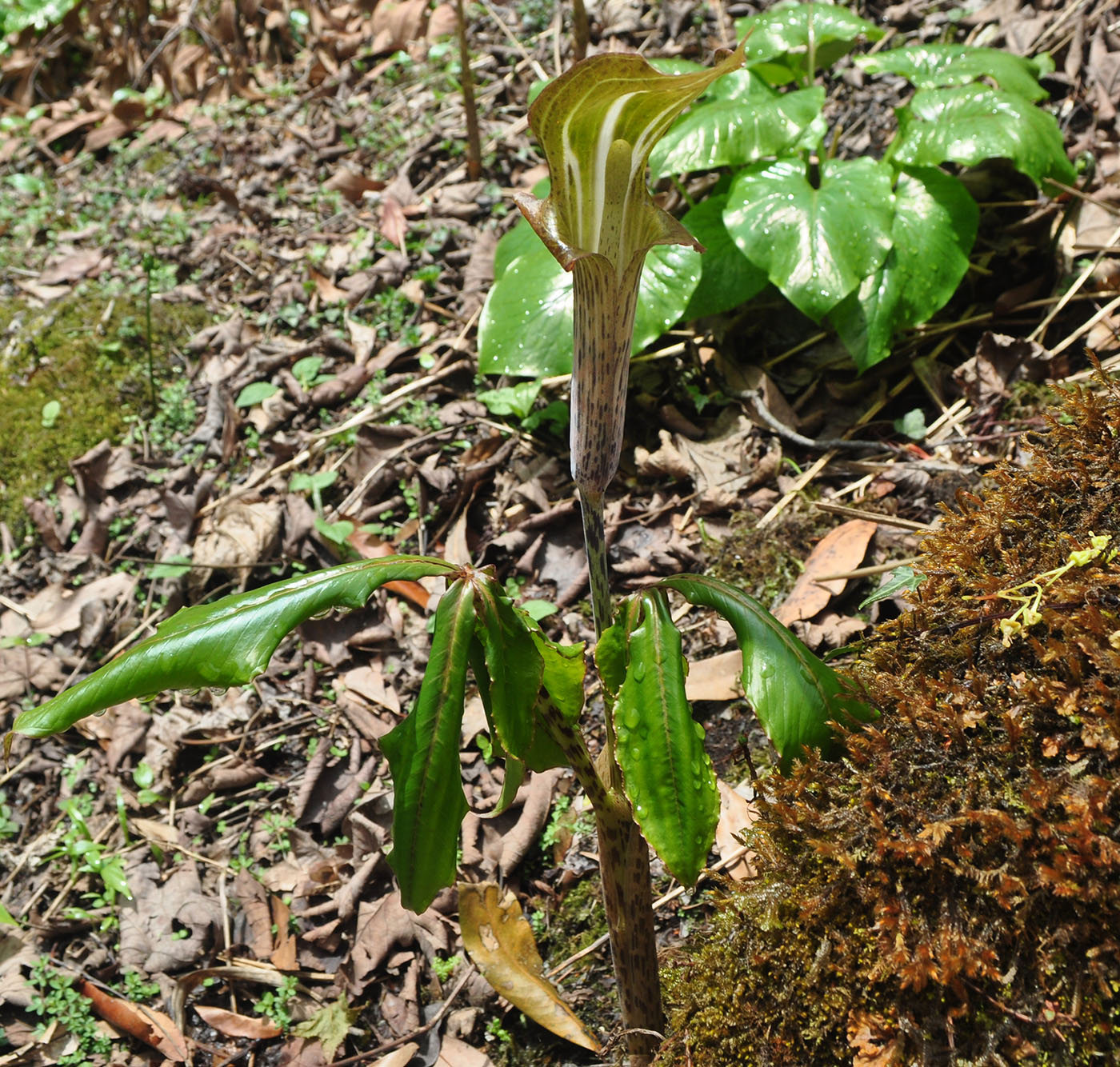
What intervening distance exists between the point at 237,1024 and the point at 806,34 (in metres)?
3.70

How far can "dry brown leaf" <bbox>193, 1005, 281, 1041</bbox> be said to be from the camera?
7.63ft

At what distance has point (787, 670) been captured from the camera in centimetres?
134

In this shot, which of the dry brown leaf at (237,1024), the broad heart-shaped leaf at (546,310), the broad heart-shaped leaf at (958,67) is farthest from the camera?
the broad heart-shaped leaf at (958,67)

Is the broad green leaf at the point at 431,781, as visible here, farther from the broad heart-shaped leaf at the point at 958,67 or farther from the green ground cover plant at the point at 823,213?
the broad heart-shaped leaf at the point at 958,67

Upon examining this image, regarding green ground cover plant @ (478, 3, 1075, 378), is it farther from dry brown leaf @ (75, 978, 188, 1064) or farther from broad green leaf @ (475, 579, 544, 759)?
dry brown leaf @ (75, 978, 188, 1064)

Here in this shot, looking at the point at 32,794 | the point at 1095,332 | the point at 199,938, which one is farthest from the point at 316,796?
the point at 1095,332

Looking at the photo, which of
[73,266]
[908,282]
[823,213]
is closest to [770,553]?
[908,282]

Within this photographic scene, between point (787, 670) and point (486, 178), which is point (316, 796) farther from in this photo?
point (486, 178)

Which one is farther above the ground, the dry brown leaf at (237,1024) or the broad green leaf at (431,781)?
the broad green leaf at (431,781)

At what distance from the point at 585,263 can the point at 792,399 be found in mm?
2050

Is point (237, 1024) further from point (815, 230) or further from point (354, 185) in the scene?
point (354, 185)

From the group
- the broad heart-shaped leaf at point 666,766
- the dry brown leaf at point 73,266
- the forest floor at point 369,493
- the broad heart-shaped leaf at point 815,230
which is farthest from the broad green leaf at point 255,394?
the broad heart-shaped leaf at point 666,766

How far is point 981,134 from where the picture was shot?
284cm

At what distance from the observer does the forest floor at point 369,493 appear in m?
2.40
